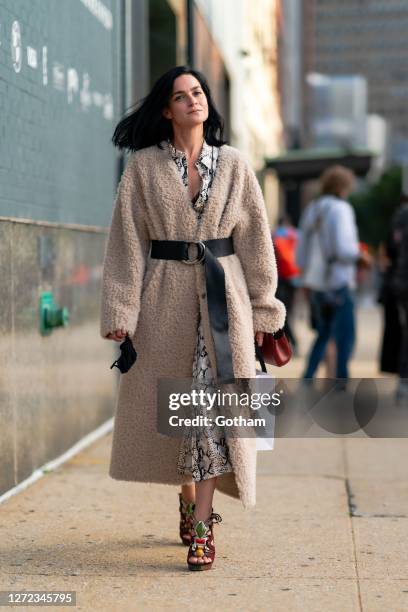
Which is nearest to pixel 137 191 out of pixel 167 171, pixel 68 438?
pixel 167 171

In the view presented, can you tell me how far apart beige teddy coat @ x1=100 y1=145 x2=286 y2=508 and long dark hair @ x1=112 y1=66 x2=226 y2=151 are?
0.07m

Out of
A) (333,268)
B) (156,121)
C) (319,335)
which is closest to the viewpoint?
(156,121)

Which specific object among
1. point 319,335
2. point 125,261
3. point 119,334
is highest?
point 125,261

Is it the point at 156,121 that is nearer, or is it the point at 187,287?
the point at 187,287

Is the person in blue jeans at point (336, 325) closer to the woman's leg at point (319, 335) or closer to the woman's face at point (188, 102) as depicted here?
the woman's leg at point (319, 335)

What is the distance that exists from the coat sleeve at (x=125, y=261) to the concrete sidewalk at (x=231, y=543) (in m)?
0.90

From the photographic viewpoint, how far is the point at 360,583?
445 centimetres

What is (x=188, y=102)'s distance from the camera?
15.7 feet

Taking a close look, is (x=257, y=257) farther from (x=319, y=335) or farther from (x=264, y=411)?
(x=319, y=335)

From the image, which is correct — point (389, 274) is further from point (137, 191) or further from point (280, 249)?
point (137, 191)

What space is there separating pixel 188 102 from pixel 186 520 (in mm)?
1654

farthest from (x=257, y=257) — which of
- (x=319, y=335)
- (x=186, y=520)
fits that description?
(x=319, y=335)

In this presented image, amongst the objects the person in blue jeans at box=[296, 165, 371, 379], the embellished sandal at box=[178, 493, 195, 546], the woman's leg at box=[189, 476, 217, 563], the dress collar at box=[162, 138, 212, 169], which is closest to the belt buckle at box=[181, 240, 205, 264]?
the dress collar at box=[162, 138, 212, 169]

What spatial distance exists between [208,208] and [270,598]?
1.45 m
